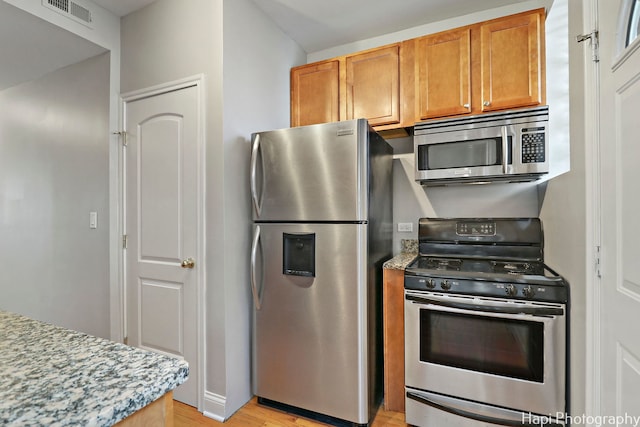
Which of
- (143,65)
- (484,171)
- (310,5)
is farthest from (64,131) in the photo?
(484,171)

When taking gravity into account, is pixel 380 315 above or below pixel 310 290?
below

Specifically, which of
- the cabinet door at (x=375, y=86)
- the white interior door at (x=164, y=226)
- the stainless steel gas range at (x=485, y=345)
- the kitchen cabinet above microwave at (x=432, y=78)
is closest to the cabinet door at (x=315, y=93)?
the kitchen cabinet above microwave at (x=432, y=78)

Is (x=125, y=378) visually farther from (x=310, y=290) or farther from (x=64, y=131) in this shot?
(x=64, y=131)

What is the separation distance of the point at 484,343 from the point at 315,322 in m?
0.92

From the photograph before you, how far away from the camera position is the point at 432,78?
2.09 metres

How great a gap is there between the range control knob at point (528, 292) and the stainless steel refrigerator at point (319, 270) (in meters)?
0.78

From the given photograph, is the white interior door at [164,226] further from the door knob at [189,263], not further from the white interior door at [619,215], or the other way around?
the white interior door at [619,215]

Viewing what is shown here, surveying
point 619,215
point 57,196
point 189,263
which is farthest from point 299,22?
point 57,196

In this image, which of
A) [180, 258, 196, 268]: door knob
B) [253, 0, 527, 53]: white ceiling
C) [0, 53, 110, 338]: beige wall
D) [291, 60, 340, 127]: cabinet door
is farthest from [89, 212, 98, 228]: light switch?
[253, 0, 527, 53]: white ceiling

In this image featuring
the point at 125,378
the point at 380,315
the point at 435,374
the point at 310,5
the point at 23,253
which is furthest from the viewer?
the point at 23,253

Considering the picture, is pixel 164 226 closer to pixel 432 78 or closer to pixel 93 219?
pixel 93 219

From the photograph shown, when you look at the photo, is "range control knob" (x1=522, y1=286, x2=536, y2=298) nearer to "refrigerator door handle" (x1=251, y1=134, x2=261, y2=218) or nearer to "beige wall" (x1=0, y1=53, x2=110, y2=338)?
"refrigerator door handle" (x1=251, y1=134, x2=261, y2=218)

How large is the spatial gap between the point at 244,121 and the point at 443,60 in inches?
54.8

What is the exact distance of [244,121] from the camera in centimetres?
206
